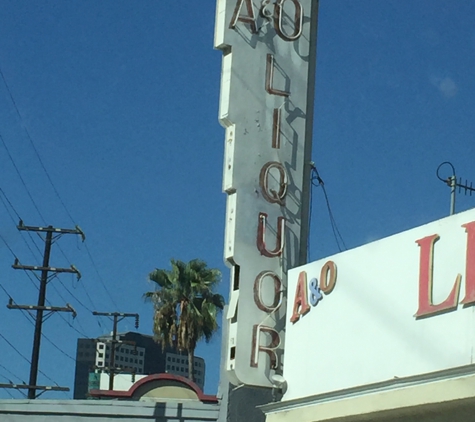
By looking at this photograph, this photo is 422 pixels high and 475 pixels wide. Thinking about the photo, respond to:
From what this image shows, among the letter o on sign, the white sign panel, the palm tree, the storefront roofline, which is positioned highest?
the palm tree

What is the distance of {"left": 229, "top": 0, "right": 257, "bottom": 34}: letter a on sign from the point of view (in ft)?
59.3

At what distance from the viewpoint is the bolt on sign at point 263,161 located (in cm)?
1708

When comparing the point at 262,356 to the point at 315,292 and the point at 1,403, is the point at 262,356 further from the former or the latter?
the point at 1,403

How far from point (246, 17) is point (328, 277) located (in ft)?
15.9

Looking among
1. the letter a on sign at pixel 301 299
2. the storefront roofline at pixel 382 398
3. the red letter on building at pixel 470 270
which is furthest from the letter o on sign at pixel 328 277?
the red letter on building at pixel 470 270

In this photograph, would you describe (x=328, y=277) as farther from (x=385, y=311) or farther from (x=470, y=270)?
(x=470, y=270)

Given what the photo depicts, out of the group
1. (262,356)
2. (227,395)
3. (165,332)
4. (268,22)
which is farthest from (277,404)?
(165,332)

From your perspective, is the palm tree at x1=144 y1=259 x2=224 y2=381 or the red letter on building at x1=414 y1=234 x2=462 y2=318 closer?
the red letter on building at x1=414 y1=234 x2=462 y2=318

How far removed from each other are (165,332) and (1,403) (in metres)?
33.0

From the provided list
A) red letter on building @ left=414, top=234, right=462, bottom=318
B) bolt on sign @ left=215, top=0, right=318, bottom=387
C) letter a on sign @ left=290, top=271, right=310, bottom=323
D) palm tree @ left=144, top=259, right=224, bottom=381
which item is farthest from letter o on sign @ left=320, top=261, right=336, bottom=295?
palm tree @ left=144, top=259, right=224, bottom=381

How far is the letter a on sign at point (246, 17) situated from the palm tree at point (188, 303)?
39060 mm

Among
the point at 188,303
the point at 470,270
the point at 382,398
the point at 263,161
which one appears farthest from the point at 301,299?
the point at 188,303

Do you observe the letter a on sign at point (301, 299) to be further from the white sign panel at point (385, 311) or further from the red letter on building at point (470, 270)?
the red letter on building at point (470, 270)

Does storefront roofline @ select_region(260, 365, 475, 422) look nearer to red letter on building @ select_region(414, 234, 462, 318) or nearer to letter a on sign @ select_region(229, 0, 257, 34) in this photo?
red letter on building @ select_region(414, 234, 462, 318)
